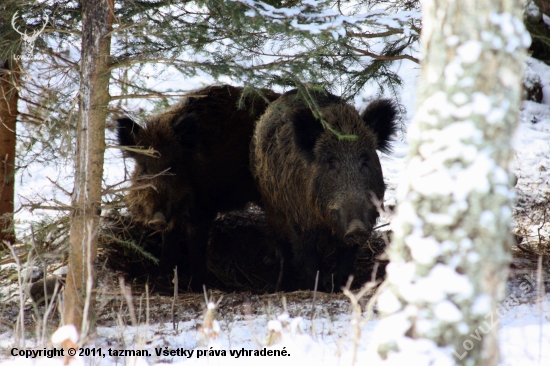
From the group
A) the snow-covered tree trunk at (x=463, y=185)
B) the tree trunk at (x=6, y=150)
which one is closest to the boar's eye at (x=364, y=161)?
the snow-covered tree trunk at (x=463, y=185)

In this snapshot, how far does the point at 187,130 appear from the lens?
24.0 ft

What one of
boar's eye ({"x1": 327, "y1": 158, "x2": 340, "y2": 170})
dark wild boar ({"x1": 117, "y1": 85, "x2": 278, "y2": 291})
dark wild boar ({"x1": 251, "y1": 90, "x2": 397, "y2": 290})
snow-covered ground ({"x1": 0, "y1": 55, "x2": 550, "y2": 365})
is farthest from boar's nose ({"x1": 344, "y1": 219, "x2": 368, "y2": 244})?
dark wild boar ({"x1": 117, "y1": 85, "x2": 278, "y2": 291})

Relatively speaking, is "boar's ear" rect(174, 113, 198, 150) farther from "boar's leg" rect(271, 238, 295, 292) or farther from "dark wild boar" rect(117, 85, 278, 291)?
"boar's leg" rect(271, 238, 295, 292)

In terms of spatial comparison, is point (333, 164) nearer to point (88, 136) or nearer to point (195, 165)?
point (195, 165)

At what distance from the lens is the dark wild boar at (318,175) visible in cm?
579

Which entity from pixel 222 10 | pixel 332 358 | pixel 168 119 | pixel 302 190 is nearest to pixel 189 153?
pixel 168 119

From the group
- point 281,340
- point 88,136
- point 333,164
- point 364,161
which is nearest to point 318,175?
point 333,164

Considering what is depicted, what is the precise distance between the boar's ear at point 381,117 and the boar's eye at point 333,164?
2.23 feet

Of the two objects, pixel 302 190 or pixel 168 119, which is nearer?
pixel 302 190

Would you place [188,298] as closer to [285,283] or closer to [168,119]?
[285,283]

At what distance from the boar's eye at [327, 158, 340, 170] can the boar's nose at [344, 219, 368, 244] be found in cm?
84

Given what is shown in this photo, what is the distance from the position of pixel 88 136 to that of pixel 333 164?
2586mm

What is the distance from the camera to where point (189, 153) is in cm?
746

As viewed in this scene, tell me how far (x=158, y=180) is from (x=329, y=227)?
7.22 ft
